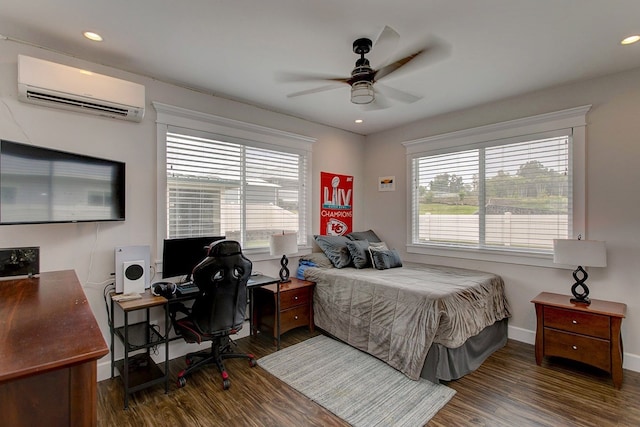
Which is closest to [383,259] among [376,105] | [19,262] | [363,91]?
[376,105]

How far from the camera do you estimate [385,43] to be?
1.94 metres

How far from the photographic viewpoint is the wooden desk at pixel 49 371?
2.83 feet

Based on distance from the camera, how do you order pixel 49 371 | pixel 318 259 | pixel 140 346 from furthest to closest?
pixel 318 259
pixel 140 346
pixel 49 371

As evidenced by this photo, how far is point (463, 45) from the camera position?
7.91 feet

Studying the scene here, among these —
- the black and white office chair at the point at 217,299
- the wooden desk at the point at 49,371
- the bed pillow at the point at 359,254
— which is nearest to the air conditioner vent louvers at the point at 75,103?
the black and white office chair at the point at 217,299

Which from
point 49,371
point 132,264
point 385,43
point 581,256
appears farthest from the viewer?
point 581,256

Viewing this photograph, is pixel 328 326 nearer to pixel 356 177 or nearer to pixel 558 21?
pixel 356 177

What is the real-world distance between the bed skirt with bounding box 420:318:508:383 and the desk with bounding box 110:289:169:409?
214 centimetres

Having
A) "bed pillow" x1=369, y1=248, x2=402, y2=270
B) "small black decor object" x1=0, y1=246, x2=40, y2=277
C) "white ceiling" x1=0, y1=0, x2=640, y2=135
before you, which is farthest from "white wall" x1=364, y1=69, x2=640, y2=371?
"small black decor object" x1=0, y1=246, x2=40, y2=277

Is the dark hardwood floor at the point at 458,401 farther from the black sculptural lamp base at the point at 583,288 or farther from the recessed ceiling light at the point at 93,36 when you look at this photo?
the recessed ceiling light at the point at 93,36

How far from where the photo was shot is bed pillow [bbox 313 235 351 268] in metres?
3.96

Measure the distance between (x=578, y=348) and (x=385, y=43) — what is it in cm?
298

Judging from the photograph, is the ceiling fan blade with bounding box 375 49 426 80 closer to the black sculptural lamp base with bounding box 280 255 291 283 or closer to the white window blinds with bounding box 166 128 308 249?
the white window blinds with bounding box 166 128 308 249

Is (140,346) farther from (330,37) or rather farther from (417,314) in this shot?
(330,37)
